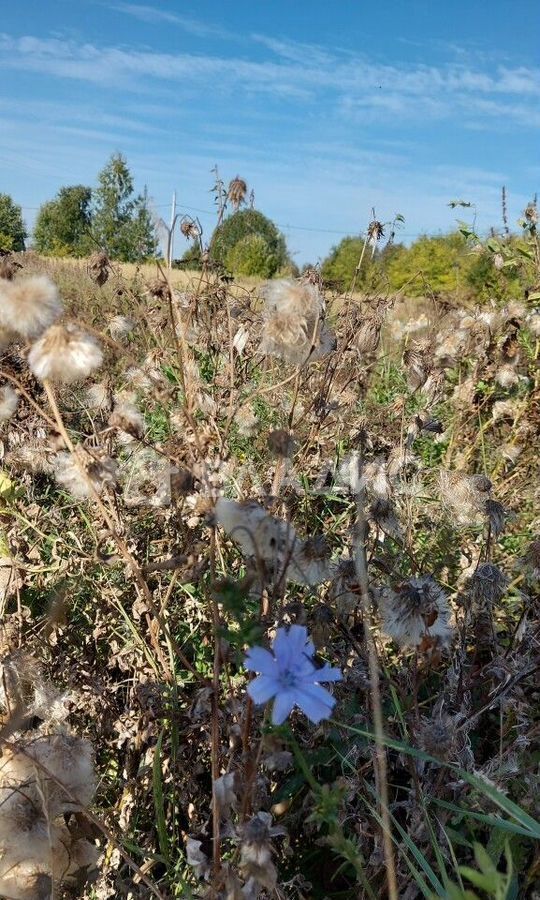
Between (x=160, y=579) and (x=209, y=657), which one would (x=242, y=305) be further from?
(x=209, y=657)

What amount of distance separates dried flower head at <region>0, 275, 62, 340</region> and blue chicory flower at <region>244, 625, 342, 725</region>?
0.55 m

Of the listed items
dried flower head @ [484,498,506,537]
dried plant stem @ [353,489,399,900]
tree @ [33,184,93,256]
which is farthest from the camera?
tree @ [33,184,93,256]

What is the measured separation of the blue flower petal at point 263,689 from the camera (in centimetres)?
83

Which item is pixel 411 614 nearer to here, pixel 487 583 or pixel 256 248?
pixel 487 583

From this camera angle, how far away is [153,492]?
7.54ft

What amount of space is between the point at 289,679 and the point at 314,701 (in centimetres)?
4

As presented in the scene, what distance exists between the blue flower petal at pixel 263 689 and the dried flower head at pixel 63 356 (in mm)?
489

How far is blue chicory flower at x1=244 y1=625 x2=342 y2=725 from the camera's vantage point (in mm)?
837

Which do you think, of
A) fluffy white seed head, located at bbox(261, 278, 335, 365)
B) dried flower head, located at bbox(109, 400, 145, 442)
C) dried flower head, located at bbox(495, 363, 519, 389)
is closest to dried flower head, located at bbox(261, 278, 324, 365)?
fluffy white seed head, located at bbox(261, 278, 335, 365)

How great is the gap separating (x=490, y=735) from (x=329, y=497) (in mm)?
908

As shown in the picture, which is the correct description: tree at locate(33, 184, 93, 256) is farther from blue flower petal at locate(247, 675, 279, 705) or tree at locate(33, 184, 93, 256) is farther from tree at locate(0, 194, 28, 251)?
blue flower petal at locate(247, 675, 279, 705)

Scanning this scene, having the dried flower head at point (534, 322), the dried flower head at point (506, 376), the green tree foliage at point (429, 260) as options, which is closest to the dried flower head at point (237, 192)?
the dried flower head at point (506, 376)

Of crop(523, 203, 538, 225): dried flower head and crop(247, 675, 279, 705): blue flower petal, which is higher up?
crop(523, 203, 538, 225): dried flower head

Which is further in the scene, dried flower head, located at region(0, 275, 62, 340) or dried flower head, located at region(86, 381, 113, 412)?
dried flower head, located at region(86, 381, 113, 412)
